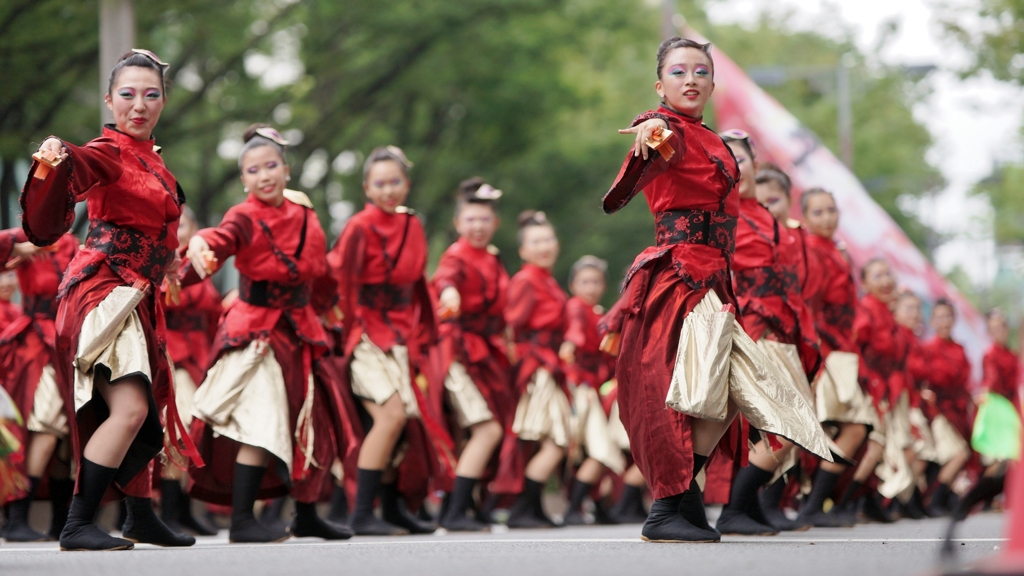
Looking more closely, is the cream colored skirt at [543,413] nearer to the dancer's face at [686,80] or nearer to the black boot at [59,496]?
the black boot at [59,496]

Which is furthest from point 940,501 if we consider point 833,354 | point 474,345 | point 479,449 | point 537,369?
point 479,449

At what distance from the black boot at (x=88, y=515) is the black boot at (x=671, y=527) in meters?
2.10

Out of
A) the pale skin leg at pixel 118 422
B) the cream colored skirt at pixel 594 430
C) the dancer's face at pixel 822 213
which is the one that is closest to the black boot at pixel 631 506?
the cream colored skirt at pixel 594 430

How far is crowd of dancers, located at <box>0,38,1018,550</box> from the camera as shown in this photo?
5605 mm

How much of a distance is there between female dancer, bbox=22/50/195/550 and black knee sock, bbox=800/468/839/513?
3984 mm

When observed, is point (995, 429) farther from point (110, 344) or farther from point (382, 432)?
point (110, 344)

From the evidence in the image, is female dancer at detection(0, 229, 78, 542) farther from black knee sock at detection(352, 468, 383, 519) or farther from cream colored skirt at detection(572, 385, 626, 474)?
cream colored skirt at detection(572, 385, 626, 474)

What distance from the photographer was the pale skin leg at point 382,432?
787 centimetres

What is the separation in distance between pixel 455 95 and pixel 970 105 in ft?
21.2

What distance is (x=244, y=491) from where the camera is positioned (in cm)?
665

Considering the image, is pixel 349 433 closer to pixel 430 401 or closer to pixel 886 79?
pixel 430 401

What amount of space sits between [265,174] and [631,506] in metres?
5.17

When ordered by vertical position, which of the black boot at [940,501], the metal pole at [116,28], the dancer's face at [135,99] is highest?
the metal pole at [116,28]

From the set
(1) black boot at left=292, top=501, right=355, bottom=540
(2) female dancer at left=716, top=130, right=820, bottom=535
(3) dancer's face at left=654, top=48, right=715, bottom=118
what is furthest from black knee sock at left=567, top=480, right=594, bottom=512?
(3) dancer's face at left=654, top=48, right=715, bottom=118
